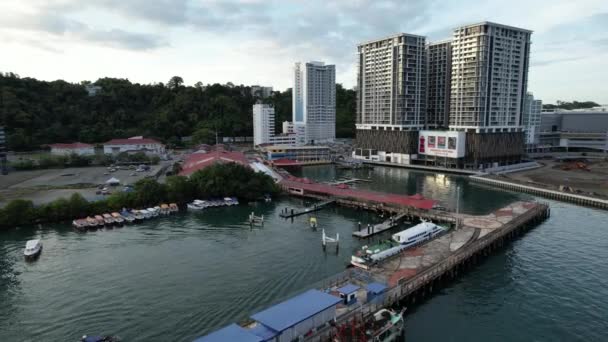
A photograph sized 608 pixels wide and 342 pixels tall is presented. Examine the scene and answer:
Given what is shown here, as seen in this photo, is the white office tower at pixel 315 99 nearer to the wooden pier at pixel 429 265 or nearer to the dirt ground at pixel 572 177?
the dirt ground at pixel 572 177

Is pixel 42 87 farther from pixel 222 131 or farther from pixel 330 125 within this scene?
pixel 330 125

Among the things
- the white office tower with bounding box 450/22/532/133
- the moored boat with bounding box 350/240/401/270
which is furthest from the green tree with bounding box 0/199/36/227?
the white office tower with bounding box 450/22/532/133

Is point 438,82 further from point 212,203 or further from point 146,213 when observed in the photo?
point 146,213

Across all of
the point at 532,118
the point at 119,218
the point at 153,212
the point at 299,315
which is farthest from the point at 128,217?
the point at 532,118

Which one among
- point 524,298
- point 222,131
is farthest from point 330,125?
point 524,298

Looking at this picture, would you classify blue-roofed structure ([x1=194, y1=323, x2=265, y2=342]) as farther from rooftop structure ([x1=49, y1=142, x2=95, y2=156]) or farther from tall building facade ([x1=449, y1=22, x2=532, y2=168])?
rooftop structure ([x1=49, y1=142, x2=95, y2=156])
